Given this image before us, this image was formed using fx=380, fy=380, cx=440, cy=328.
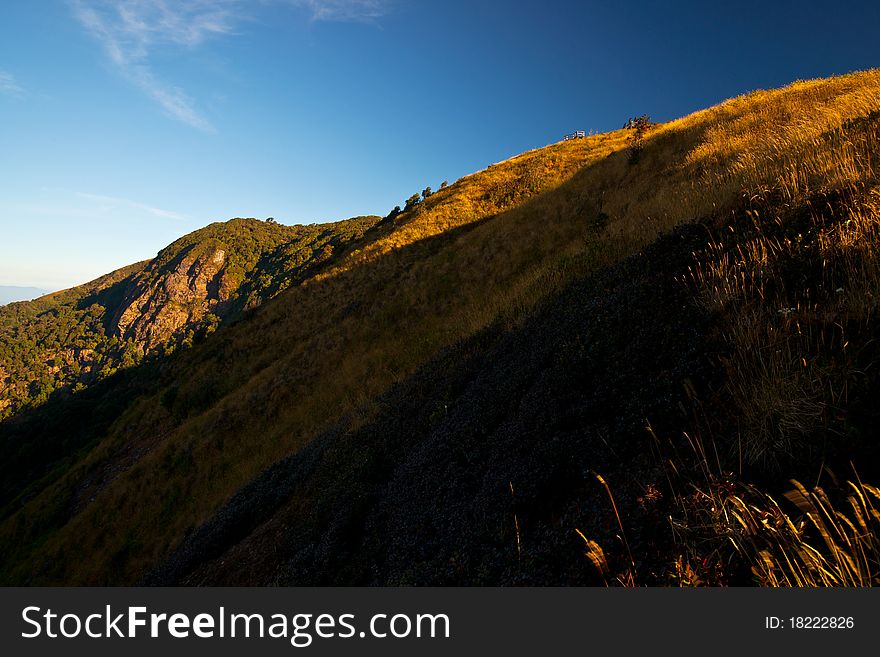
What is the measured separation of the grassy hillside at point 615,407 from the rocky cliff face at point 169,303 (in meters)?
183

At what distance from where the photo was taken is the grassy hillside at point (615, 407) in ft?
8.08

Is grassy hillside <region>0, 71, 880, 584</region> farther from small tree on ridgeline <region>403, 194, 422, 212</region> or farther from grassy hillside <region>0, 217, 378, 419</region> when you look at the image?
grassy hillside <region>0, 217, 378, 419</region>

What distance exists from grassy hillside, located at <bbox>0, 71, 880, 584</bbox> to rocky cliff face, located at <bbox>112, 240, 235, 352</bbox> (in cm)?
18349

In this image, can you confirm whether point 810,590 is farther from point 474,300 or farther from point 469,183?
point 469,183

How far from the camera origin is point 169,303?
178750 millimetres

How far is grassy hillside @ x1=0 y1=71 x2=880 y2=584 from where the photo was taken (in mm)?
2463

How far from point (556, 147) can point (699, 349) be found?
4699 centimetres

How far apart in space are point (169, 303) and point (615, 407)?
218 m

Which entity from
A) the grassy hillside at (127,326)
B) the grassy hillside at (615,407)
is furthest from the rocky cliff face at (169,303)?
the grassy hillside at (615,407)

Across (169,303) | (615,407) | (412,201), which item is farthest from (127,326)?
(615,407)

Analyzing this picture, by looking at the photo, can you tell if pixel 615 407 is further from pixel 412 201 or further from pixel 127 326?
pixel 127 326

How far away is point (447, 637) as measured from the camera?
2.22 metres

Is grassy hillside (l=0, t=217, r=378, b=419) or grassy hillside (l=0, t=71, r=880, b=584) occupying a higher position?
grassy hillside (l=0, t=217, r=378, b=419)

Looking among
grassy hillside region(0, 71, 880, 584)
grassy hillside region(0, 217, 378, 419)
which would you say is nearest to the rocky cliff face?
grassy hillside region(0, 217, 378, 419)
